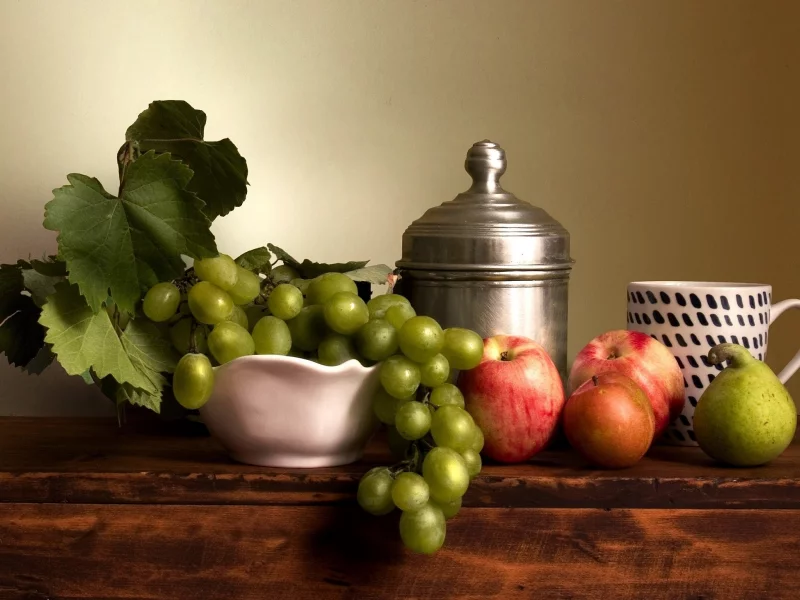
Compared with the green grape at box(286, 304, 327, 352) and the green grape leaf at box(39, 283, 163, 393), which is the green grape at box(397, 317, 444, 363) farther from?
the green grape leaf at box(39, 283, 163, 393)

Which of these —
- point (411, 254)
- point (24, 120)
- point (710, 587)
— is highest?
point (24, 120)

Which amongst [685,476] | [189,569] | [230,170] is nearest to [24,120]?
[230,170]

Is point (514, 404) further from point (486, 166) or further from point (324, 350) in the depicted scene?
point (486, 166)

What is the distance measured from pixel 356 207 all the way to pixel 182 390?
0.49m

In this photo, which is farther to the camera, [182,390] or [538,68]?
[538,68]

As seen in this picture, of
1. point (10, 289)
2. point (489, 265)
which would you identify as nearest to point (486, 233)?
point (489, 265)

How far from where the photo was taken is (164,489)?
0.77 meters

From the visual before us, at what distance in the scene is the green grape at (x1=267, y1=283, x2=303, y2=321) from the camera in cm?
82

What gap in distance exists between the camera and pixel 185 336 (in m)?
0.84

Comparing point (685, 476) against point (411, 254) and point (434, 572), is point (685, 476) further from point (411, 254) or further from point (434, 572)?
point (411, 254)

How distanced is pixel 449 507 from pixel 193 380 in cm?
24

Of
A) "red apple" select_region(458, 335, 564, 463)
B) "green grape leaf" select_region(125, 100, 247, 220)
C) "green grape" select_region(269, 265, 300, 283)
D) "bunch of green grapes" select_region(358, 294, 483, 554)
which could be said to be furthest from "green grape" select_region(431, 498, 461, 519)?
"green grape leaf" select_region(125, 100, 247, 220)

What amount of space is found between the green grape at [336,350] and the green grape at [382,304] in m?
0.05

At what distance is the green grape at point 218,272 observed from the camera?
826 mm
